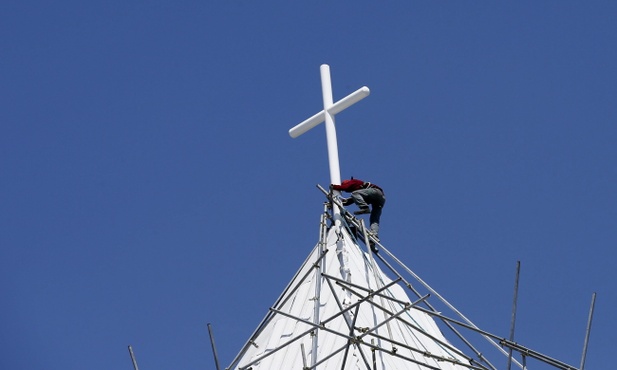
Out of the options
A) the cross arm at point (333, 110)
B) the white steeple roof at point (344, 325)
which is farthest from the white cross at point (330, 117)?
the white steeple roof at point (344, 325)

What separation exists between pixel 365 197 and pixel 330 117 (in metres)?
2.27

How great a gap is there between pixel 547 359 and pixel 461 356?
1.79 m

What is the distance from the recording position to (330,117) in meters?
31.2

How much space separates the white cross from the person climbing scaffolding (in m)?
0.32

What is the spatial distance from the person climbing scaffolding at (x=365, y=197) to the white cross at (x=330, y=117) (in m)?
0.32

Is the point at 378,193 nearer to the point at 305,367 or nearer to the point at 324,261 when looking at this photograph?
the point at 324,261

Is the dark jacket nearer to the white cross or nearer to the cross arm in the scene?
the white cross

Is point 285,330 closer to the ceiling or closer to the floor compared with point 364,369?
closer to the ceiling

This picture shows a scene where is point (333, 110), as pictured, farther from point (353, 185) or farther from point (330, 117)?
point (353, 185)

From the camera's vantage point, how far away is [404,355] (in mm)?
25703

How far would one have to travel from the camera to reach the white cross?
99.3 feet

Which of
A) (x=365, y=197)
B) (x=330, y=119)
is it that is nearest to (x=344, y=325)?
(x=365, y=197)

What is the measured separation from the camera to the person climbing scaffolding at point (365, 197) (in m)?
29.5

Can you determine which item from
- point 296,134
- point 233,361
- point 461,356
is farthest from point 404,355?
point 296,134
